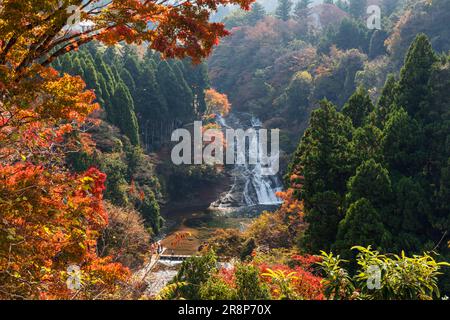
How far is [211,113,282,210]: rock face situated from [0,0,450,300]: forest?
148mm

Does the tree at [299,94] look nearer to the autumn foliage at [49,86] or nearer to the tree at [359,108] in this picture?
the tree at [359,108]

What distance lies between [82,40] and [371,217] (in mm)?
9650

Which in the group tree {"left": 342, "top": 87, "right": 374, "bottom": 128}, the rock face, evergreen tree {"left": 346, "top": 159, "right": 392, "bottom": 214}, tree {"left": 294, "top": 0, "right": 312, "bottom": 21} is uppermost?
tree {"left": 294, "top": 0, "right": 312, "bottom": 21}

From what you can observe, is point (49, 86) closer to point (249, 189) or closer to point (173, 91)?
point (249, 189)

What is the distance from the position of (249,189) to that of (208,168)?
365cm

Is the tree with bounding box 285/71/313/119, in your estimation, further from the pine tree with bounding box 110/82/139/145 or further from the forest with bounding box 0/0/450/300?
the pine tree with bounding box 110/82/139/145

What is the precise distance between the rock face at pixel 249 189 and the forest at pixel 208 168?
0.49 ft

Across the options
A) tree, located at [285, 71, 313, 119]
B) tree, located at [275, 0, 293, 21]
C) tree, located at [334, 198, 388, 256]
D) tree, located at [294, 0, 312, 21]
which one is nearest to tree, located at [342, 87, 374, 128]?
tree, located at [334, 198, 388, 256]

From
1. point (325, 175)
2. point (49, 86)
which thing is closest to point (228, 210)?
point (325, 175)

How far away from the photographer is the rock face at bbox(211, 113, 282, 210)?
33188 mm

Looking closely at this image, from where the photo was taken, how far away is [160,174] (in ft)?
103

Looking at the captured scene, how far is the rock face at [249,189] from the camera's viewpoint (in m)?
33.2
